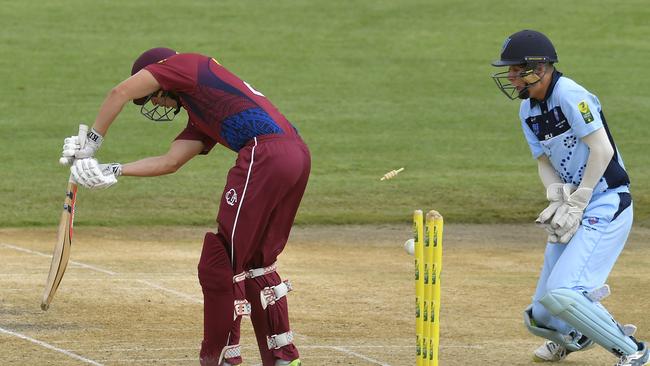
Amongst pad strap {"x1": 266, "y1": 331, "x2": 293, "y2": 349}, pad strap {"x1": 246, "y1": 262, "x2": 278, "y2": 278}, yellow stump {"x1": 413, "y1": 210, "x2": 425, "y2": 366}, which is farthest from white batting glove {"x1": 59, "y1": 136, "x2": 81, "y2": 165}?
yellow stump {"x1": 413, "y1": 210, "x2": 425, "y2": 366}

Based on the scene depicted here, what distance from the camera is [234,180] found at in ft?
25.1

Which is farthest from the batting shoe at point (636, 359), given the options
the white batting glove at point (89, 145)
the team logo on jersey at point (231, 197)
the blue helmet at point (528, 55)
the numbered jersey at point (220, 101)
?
the white batting glove at point (89, 145)

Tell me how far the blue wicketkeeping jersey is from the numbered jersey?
5.12ft

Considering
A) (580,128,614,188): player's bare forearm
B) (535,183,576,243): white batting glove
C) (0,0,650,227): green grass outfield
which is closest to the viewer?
(580,128,614,188): player's bare forearm

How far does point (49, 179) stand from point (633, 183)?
283 inches

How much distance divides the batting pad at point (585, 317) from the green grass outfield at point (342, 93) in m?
7.03

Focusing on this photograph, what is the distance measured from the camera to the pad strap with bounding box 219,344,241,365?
7.76 m

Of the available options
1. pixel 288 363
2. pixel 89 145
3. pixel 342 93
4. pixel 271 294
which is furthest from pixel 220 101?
pixel 342 93

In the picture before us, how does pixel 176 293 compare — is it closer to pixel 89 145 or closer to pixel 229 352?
pixel 229 352

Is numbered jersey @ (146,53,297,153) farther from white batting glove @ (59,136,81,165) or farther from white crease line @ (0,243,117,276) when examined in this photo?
white crease line @ (0,243,117,276)

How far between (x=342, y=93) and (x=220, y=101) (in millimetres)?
15638

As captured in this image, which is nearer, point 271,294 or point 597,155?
point 271,294

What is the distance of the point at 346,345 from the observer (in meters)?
9.08

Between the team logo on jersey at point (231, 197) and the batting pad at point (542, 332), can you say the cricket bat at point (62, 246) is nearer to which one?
the team logo on jersey at point (231, 197)
